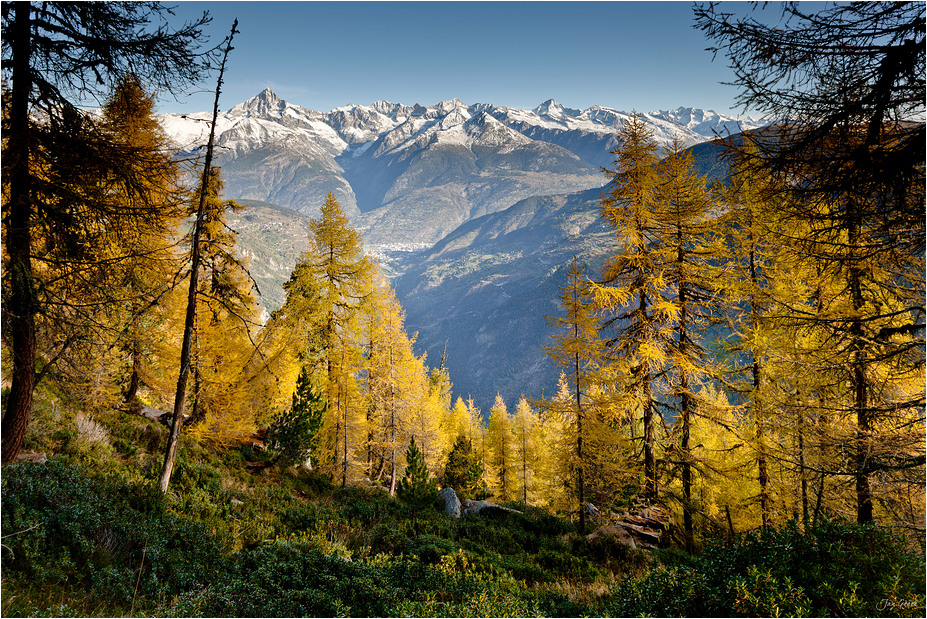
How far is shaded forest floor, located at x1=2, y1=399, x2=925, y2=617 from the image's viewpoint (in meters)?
4.96

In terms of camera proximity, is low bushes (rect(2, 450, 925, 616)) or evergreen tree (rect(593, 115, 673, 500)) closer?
low bushes (rect(2, 450, 925, 616))

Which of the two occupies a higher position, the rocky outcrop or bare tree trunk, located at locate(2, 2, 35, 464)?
bare tree trunk, located at locate(2, 2, 35, 464)

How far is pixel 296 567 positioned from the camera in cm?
679

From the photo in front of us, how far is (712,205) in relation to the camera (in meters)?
11.1

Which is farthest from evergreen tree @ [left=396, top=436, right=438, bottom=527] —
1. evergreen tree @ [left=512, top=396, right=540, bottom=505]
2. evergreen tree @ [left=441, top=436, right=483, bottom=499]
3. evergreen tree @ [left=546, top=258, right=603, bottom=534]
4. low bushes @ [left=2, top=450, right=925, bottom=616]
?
evergreen tree @ [left=512, top=396, right=540, bottom=505]

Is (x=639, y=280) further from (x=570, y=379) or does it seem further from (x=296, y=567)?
(x=296, y=567)

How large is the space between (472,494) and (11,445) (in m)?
25.2

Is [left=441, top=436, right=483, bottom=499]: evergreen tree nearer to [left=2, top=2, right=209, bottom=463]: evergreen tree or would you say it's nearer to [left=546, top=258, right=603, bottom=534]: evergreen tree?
[left=546, top=258, right=603, bottom=534]: evergreen tree

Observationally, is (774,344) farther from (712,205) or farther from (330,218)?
(330,218)

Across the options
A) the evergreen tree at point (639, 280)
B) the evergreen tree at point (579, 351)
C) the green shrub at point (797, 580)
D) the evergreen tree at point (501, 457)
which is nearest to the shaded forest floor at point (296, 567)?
the green shrub at point (797, 580)

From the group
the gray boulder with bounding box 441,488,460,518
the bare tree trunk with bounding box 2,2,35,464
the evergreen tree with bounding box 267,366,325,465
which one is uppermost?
the bare tree trunk with bounding box 2,2,35,464

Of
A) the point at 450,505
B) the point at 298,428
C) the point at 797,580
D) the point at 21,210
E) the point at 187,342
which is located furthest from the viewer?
the point at 450,505

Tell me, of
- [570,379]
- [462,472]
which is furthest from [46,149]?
[462,472]

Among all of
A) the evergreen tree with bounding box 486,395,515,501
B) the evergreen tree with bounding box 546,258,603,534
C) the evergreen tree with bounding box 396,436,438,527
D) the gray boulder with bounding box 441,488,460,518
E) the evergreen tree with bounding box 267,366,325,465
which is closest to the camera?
the evergreen tree with bounding box 546,258,603,534
